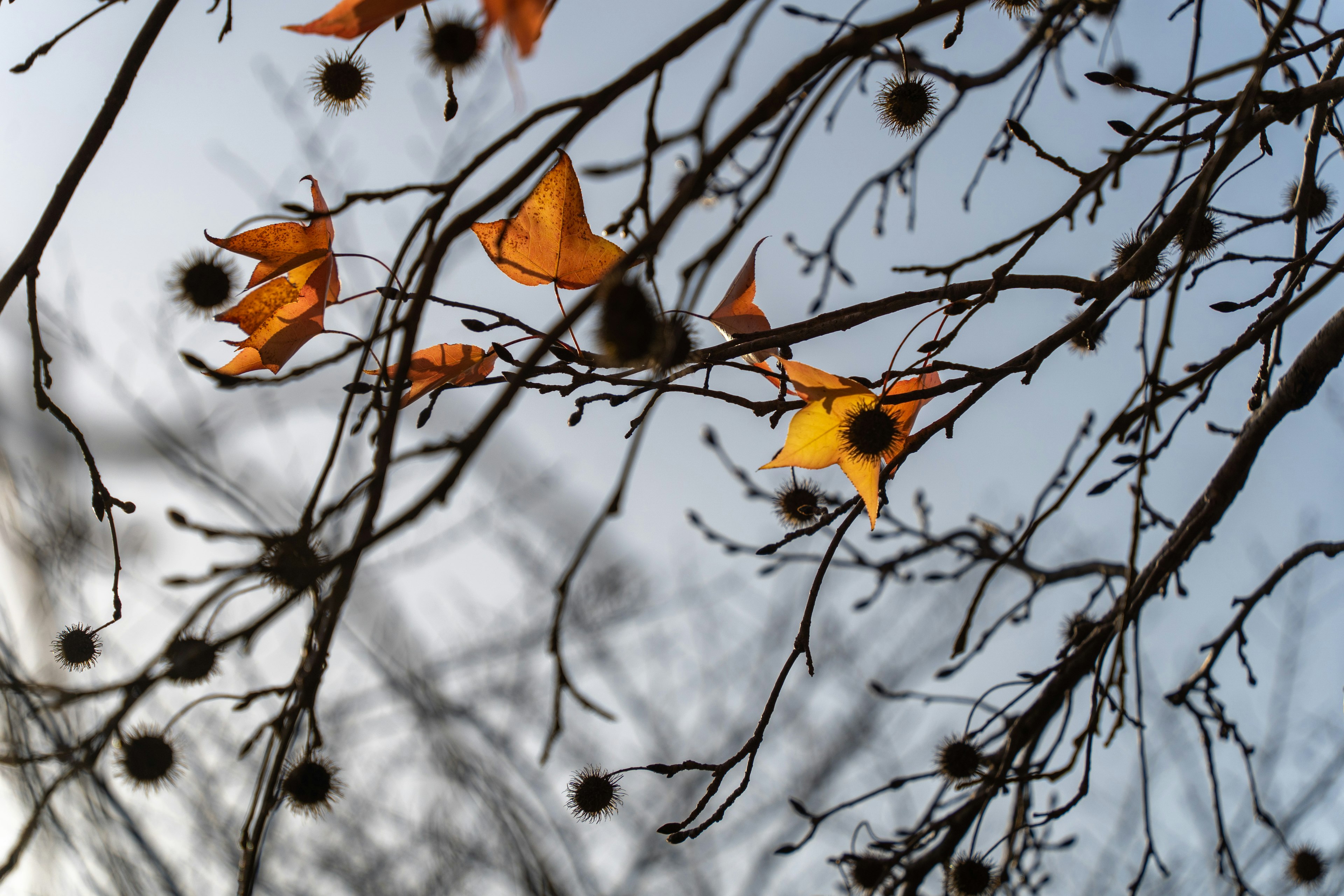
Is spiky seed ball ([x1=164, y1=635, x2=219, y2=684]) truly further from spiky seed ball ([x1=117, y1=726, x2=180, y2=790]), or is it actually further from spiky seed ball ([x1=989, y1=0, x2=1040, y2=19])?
spiky seed ball ([x1=989, y1=0, x2=1040, y2=19])

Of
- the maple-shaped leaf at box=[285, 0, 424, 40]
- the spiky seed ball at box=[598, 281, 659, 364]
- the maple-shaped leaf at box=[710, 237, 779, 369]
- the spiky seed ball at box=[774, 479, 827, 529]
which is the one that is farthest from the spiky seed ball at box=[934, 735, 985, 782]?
the maple-shaped leaf at box=[285, 0, 424, 40]

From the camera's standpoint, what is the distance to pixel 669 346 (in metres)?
0.64

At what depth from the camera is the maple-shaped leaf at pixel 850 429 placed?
4.13 feet

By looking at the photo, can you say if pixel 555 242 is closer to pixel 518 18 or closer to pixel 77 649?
pixel 518 18

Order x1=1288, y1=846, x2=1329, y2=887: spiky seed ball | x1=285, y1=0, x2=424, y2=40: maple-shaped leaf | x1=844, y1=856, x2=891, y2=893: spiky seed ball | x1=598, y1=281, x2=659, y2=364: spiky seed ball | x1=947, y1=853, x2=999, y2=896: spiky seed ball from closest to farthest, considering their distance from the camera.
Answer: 1. x1=598, y1=281, x2=659, y2=364: spiky seed ball
2. x1=285, y1=0, x2=424, y2=40: maple-shaped leaf
3. x1=844, y1=856, x2=891, y2=893: spiky seed ball
4. x1=947, y1=853, x2=999, y2=896: spiky seed ball
5. x1=1288, y1=846, x2=1329, y2=887: spiky seed ball

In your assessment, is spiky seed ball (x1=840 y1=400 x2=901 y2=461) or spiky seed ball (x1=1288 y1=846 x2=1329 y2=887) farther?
spiky seed ball (x1=1288 y1=846 x2=1329 y2=887)

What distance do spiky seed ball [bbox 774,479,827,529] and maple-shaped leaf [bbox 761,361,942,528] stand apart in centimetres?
31

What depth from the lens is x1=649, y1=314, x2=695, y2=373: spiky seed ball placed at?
64cm

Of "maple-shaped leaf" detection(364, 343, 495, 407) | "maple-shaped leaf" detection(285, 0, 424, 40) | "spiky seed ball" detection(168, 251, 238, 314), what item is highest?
"spiky seed ball" detection(168, 251, 238, 314)

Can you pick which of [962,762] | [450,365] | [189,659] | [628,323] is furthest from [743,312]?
[962,762]

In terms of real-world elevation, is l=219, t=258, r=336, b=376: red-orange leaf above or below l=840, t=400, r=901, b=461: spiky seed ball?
Result: above

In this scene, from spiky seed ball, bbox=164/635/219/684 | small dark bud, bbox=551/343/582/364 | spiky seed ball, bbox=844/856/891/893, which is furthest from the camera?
spiky seed ball, bbox=844/856/891/893

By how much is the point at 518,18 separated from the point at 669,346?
1.11ft

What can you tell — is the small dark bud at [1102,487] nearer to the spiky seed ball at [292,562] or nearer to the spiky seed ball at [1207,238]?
the spiky seed ball at [1207,238]
